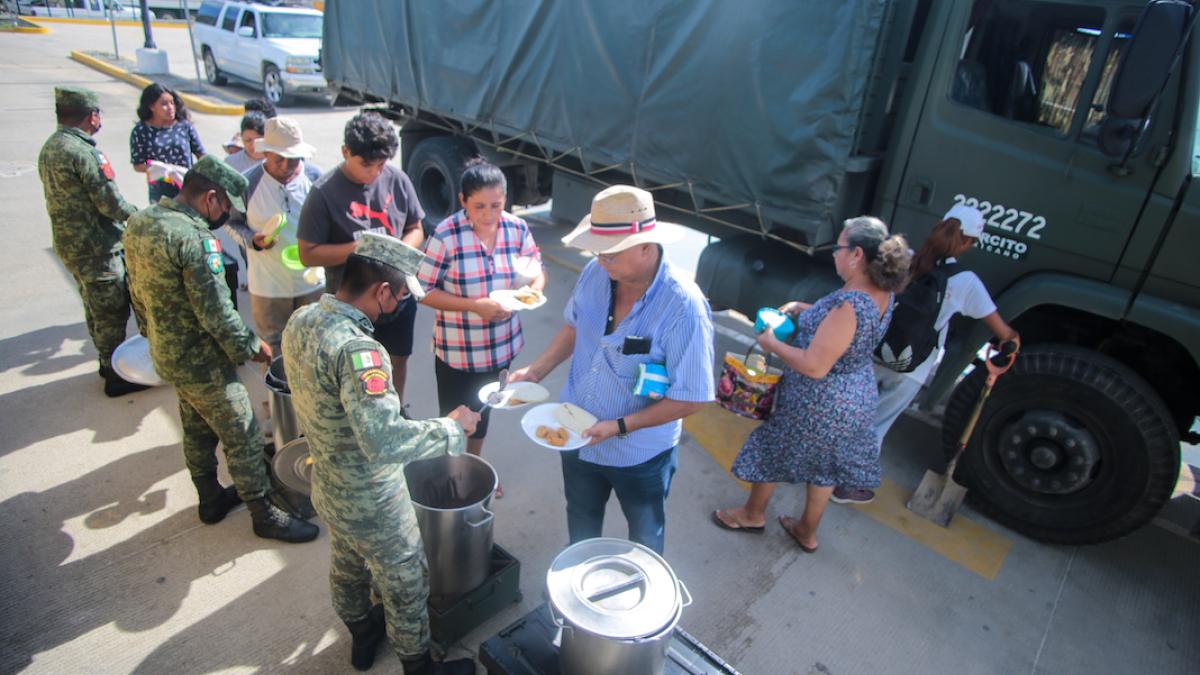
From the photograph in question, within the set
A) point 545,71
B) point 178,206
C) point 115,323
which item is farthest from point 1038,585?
point 115,323

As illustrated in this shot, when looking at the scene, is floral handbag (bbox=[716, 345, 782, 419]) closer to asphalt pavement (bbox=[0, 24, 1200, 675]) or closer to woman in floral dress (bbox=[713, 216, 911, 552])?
woman in floral dress (bbox=[713, 216, 911, 552])

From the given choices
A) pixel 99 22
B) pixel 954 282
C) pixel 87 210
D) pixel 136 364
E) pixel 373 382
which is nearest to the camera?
pixel 373 382

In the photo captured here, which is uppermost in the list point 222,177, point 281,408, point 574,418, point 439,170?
point 222,177

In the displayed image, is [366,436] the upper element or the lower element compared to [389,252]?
lower

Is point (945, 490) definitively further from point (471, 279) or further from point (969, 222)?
point (471, 279)

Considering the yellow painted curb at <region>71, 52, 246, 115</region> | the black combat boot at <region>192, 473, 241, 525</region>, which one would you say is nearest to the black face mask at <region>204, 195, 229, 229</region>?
the black combat boot at <region>192, 473, 241, 525</region>

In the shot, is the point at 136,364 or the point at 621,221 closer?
the point at 621,221

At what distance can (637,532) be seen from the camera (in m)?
2.57

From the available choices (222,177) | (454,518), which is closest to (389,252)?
(454,518)

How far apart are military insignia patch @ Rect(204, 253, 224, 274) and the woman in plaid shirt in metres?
0.80

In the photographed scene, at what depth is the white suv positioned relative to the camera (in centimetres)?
1302

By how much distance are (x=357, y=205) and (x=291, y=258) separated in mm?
596

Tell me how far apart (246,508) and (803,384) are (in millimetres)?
2808

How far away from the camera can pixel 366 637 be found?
8.13ft
